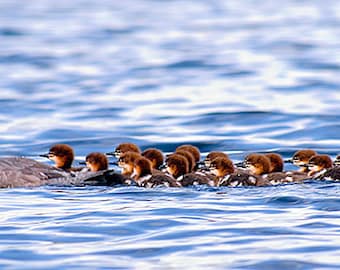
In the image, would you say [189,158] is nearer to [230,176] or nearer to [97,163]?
[97,163]

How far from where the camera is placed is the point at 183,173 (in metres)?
10.9

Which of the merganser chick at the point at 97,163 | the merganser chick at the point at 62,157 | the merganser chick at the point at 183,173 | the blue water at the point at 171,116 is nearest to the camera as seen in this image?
the blue water at the point at 171,116

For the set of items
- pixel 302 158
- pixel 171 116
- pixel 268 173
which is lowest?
pixel 268 173

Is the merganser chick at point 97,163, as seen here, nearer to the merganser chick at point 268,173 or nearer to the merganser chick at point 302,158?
the merganser chick at point 268,173

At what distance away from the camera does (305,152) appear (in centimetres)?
1159

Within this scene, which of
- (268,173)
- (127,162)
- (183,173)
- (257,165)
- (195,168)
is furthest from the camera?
(195,168)

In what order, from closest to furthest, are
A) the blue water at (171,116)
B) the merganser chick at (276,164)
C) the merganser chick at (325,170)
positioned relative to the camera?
the blue water at (171,116), the merganser chick at (325,170), the merganser chick at (276,164)

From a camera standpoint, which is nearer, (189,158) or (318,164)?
(318,164)

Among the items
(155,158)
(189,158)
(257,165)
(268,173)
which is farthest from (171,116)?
(268,173)

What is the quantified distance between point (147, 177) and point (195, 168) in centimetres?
86

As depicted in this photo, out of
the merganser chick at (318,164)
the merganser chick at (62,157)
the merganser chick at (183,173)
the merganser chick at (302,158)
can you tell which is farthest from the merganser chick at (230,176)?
the merganser chick at (62,157)

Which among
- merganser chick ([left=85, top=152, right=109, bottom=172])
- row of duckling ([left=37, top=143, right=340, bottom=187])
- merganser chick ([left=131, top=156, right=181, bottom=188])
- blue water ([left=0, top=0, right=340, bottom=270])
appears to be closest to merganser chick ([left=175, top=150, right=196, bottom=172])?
row of duckling ([left=37, top=143, right=340, bottom=187])

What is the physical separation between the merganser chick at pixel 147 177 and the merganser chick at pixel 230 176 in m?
0.41

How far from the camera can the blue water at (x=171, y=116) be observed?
8188 mm
